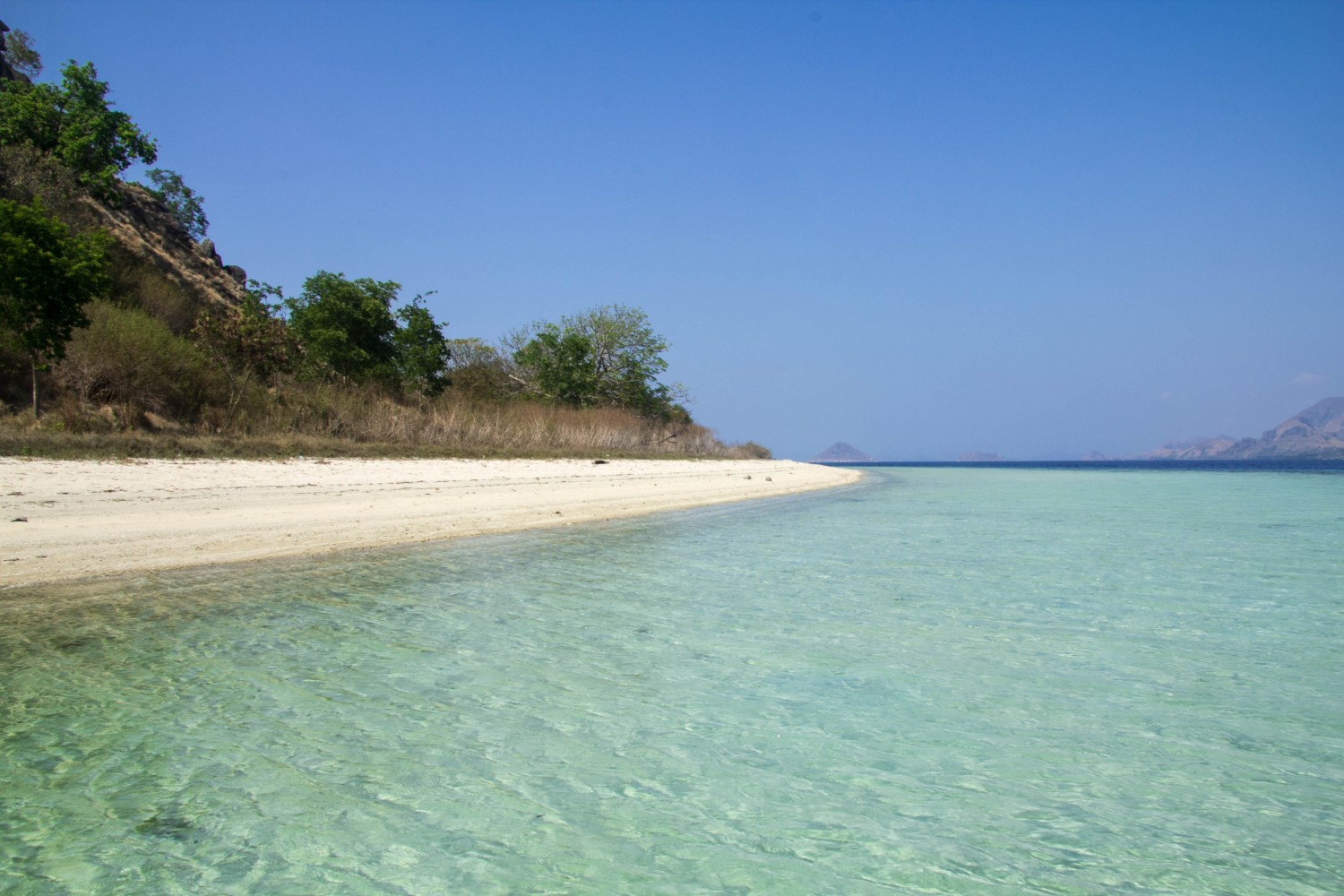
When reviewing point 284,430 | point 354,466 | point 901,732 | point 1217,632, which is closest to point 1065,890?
point 901,732

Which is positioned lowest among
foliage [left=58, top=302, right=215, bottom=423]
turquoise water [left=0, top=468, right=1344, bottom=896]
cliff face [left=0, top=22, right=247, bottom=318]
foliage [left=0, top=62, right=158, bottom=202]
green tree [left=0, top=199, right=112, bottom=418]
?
turquoise water [left=0, top=468, right=1344, bottom=896]

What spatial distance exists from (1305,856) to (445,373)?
36805 millimetres

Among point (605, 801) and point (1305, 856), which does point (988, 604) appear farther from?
point (605, 801)

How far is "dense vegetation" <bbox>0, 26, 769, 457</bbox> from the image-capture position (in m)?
15.6

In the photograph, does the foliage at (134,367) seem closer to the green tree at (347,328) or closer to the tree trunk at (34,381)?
the tree trunk at (34,381)

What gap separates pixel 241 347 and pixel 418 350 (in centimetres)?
1029

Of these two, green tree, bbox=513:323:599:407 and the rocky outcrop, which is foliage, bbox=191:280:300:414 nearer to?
the rocky outcrop

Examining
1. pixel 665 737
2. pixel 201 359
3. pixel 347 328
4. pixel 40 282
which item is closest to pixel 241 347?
pixel 201 359

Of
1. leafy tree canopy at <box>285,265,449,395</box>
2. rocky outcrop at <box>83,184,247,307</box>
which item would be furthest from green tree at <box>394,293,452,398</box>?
rocky outcrop at <box>83,184,247,307</box>

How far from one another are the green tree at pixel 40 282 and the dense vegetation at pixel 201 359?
0.03m

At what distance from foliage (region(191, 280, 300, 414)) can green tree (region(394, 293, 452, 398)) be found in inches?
349

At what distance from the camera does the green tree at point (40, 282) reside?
1516cm

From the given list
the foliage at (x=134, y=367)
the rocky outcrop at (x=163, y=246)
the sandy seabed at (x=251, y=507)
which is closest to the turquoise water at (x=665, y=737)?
the sandy seabed at (x=251, y=507)

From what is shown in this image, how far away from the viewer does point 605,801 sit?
2881 mm
